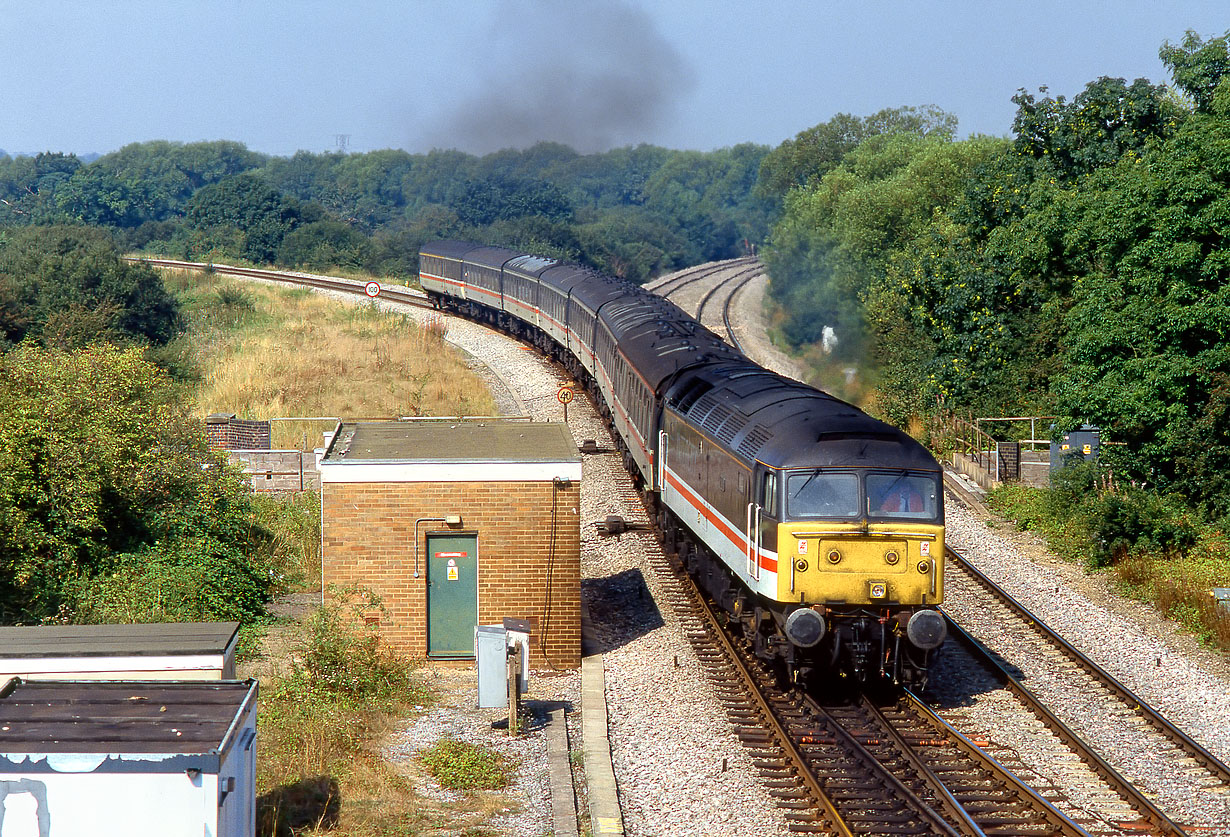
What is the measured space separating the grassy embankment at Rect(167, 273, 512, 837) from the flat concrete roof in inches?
86.6

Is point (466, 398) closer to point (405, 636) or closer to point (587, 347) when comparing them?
point (587, 347)

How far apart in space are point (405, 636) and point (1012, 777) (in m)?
7.58

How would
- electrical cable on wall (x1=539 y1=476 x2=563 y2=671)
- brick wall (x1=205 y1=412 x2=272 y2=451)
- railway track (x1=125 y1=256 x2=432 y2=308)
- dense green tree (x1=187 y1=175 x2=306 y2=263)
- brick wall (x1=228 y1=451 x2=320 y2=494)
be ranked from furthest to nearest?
dense green tree (x1=187 y1=175 x2=306 y2=263), railway track (x1=125 y1=256 x2=432 y2=308), brick wall (x1=205 y1=412 x2=272 y2=451), brick wall (x1=228 y1=451 x2=320 y2=494), electrical cable on wall (x1=539 y1=476 x2=563 y2=671)

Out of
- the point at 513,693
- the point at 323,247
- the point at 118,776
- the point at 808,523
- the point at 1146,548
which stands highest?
the point at 323,247

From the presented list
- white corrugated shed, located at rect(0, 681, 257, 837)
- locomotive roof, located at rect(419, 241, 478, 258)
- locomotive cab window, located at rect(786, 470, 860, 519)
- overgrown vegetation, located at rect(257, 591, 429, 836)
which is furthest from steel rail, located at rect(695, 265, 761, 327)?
white corrugated shed, located at rect(0, 681, 257, 837)

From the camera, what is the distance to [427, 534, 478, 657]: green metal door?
50.4 ft

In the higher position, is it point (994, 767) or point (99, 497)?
point (99, 497)

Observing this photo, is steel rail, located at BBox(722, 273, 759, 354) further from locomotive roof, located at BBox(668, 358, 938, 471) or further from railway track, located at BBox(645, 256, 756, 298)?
locomotive roof, located at BBox(668, 358, 938, 471)

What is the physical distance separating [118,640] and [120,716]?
2.33 metres

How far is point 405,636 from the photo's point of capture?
601 inches

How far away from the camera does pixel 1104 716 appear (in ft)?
44.3

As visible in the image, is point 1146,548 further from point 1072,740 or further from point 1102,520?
point 1072,740

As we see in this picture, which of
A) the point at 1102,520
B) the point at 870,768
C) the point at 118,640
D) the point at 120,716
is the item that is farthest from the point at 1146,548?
the point at 120,716

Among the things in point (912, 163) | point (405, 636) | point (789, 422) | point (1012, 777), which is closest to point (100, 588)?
point (405, 636)
